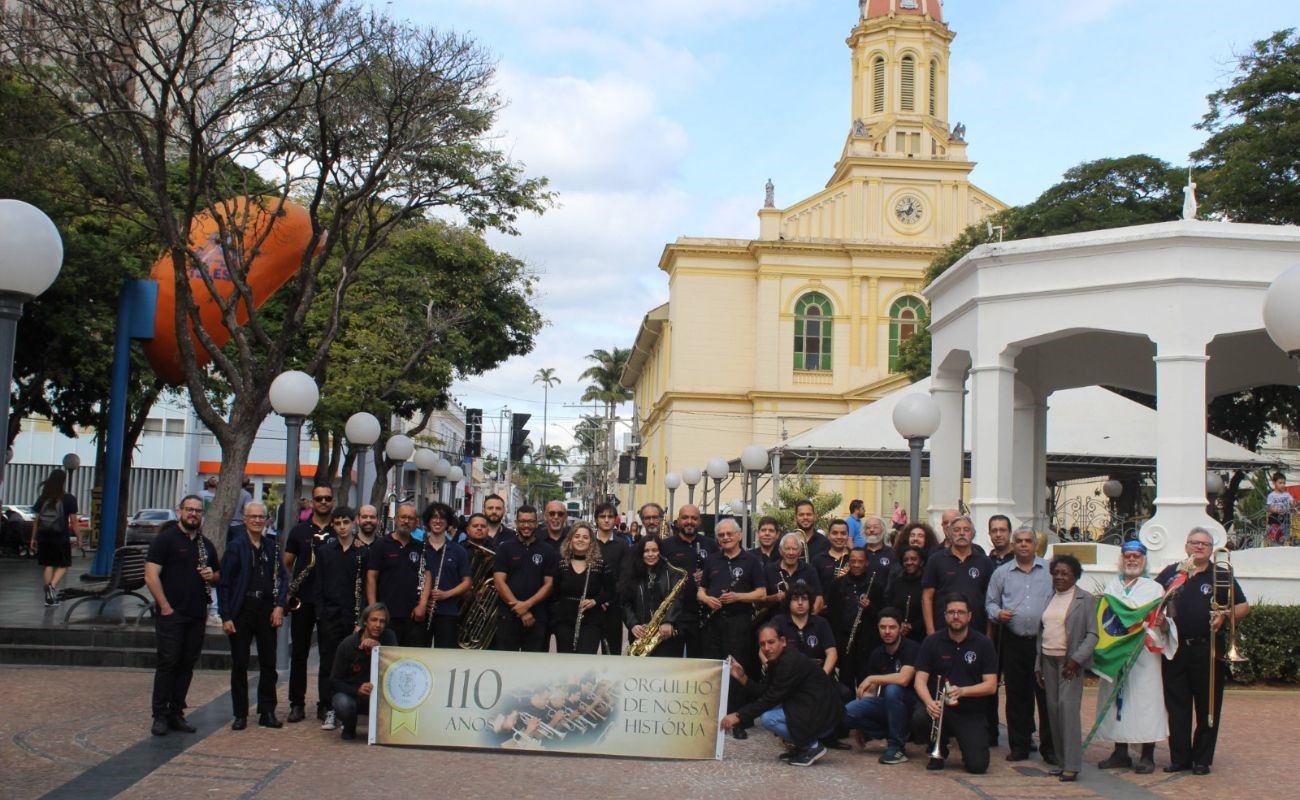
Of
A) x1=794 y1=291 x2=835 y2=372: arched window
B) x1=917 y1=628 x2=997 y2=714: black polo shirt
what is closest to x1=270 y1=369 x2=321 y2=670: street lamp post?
x1=917 y1=628 x2=997 y2=714: black polo shirt

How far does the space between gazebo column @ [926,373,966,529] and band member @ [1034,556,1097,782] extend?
8.20 metres

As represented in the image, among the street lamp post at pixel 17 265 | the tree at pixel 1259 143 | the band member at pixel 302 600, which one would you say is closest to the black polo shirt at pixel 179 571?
the band member at pixel 302 600

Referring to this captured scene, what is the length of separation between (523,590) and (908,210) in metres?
45.0

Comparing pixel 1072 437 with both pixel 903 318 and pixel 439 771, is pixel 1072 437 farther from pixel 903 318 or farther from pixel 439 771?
pixel 903 318

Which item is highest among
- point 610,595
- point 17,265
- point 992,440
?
point 17,265

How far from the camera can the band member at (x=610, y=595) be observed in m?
10.8

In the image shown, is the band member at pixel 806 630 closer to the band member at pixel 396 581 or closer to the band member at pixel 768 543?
the band member at pixel 768 543

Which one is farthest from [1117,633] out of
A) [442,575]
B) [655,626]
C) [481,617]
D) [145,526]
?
[145,526]

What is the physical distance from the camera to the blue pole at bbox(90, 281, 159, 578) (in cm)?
1581

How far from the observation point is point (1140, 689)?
31.0 ft

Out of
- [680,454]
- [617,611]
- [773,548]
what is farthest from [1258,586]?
[680,454]

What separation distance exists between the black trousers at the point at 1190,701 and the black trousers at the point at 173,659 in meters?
6.87

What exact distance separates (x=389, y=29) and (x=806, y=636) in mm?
10226

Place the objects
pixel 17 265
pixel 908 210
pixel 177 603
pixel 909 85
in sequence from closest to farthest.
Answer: pixel 17 265 < pixel 177 603 < pixel 908 210 < pixel 909 85
